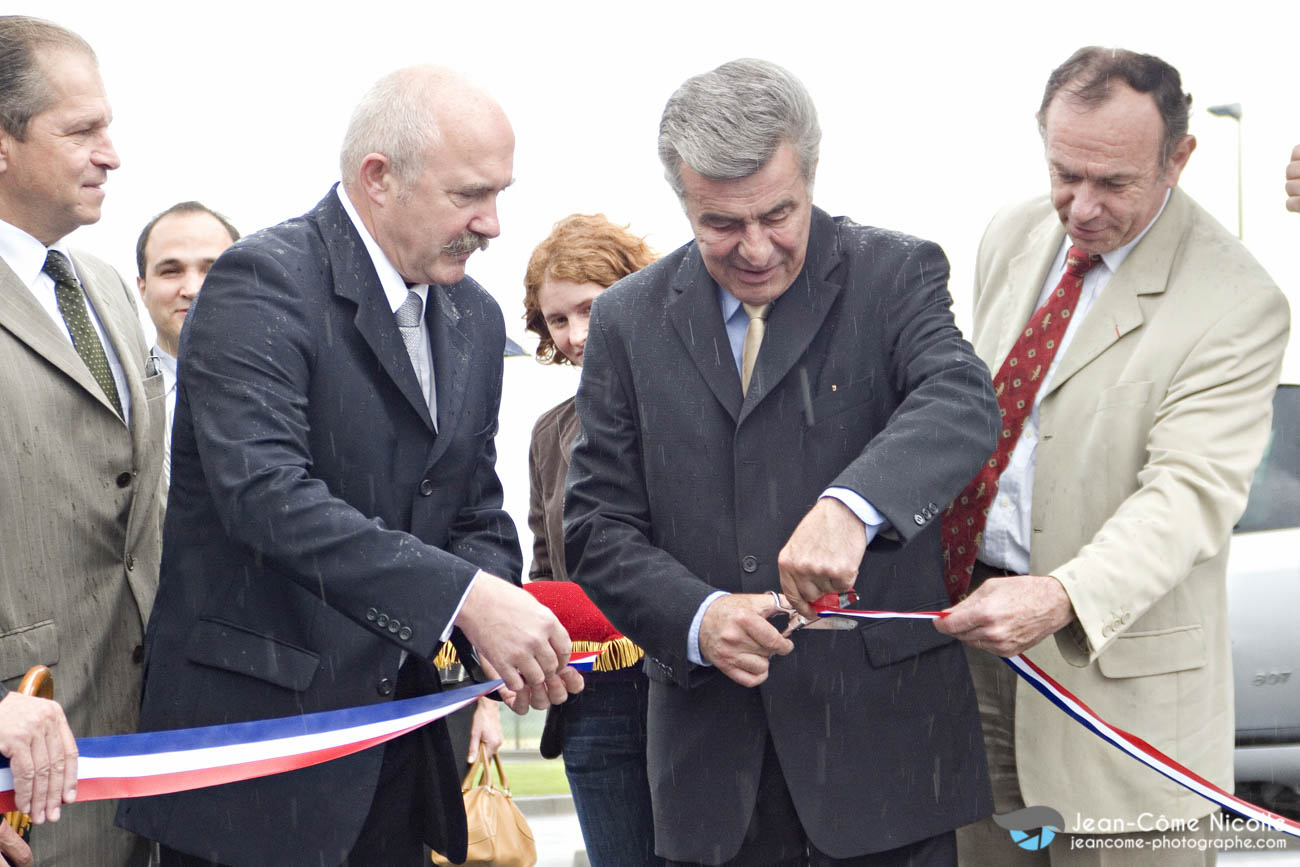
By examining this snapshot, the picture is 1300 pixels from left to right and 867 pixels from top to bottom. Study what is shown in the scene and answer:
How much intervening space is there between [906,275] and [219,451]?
1.38 m

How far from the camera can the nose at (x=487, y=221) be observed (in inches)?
107

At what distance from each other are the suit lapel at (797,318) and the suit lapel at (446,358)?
1.90ft

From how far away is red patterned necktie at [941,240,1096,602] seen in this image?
3.24 m

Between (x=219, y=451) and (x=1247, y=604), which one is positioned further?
(x=1247, y=604)

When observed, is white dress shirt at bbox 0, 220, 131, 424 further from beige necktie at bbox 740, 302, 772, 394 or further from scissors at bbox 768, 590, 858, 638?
scissors at bbox 768, 590, 858, 638

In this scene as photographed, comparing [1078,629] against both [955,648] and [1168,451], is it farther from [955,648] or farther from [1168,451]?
[1168,451]

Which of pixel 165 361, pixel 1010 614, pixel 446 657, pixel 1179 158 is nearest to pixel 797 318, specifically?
pixel 1010 614

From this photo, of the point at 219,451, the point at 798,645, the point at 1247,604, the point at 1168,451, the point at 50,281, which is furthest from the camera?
the point at 1247,604

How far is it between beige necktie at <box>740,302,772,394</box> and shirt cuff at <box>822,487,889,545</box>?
0.40 metres

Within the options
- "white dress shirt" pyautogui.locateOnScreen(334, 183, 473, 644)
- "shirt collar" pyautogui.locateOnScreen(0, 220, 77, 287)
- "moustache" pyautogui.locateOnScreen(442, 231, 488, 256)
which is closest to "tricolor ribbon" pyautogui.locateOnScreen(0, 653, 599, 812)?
"white dress shirt" pyautogui.locateOnScreen(334, 183, 473, 644)

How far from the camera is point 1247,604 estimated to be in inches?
259

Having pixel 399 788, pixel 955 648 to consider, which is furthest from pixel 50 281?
pixel 955 648

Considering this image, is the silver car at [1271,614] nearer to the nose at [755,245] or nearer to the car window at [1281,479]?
the car window at [1281,479]

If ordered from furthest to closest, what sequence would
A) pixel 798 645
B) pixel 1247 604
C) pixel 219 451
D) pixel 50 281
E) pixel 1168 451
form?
pixel 1247 604 < pixel 50 281 < pixel 1168 451 < pixel 798 645 < pixel 219 451
